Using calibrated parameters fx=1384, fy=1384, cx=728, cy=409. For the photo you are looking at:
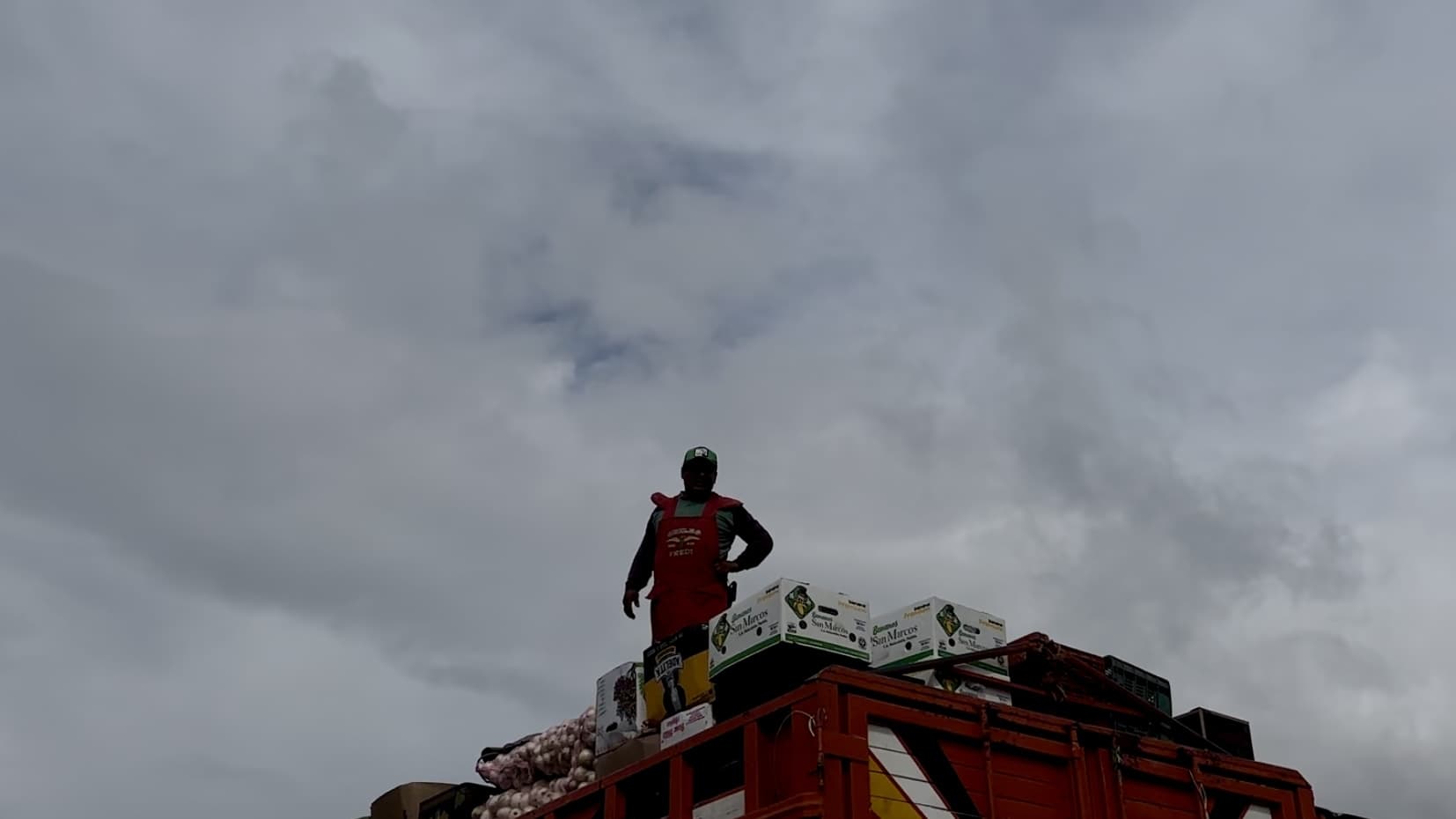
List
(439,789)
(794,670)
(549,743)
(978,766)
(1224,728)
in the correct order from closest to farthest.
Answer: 1. (978,766)
2. (794,670)
3. (1224,728)
4. (549,743)
5. (439,789)

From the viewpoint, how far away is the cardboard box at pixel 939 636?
6.19 m

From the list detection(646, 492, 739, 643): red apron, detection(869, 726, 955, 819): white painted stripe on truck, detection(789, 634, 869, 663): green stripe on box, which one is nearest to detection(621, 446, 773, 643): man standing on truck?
detection(646, 492, 739, 643): red apron

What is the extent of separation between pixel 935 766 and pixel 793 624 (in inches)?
32.7

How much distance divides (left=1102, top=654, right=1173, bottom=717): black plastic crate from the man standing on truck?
2.34m

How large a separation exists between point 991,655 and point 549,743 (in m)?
2.97

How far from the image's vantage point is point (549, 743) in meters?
8.02

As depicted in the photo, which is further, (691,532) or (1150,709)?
(691,532)

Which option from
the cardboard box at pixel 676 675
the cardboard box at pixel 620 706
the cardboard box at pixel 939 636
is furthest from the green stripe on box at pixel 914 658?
the cardboard box at pixel 620 706

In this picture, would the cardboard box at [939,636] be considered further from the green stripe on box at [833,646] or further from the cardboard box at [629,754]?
the cardboard box at [629,754]

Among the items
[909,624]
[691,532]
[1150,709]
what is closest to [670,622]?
[691,532]

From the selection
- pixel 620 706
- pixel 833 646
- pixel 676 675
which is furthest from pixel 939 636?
pixel 620 706


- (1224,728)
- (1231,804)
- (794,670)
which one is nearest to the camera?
(794,670)

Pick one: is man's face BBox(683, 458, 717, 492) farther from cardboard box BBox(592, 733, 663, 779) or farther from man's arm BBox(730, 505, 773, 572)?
cardboard box BBox(592, 733, 663, 779)

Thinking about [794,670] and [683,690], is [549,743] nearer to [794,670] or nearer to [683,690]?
[683,690]
